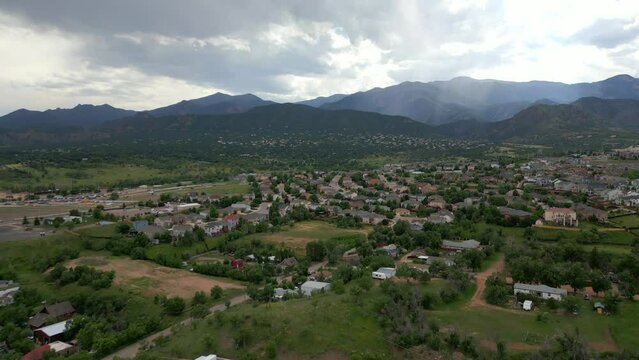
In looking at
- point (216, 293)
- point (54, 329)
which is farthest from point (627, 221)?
point (54, 329)

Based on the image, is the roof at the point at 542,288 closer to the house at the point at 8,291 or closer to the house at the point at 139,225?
the house at the point at 8,291

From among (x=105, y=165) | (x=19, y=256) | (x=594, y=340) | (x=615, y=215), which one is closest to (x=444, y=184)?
(x=615, y=215)

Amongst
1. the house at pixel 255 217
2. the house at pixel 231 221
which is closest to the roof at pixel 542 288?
the house at pixel 255 217

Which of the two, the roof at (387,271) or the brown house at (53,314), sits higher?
the roof at (387,271)

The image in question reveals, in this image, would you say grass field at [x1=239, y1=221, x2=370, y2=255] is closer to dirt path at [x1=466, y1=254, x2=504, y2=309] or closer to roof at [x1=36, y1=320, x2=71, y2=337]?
dirt path at [x1=466, y1=254, x2=504, y2=309]

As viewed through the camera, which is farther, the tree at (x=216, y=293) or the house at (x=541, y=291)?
the tree at (x=216, y=293)

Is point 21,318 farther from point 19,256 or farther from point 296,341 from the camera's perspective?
point 296,341

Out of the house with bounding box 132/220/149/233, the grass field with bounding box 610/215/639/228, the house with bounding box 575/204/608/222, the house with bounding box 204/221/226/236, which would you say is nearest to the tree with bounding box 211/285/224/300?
the house with bounding box 204/221/226/236

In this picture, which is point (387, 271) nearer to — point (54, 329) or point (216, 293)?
point (216, 293)
